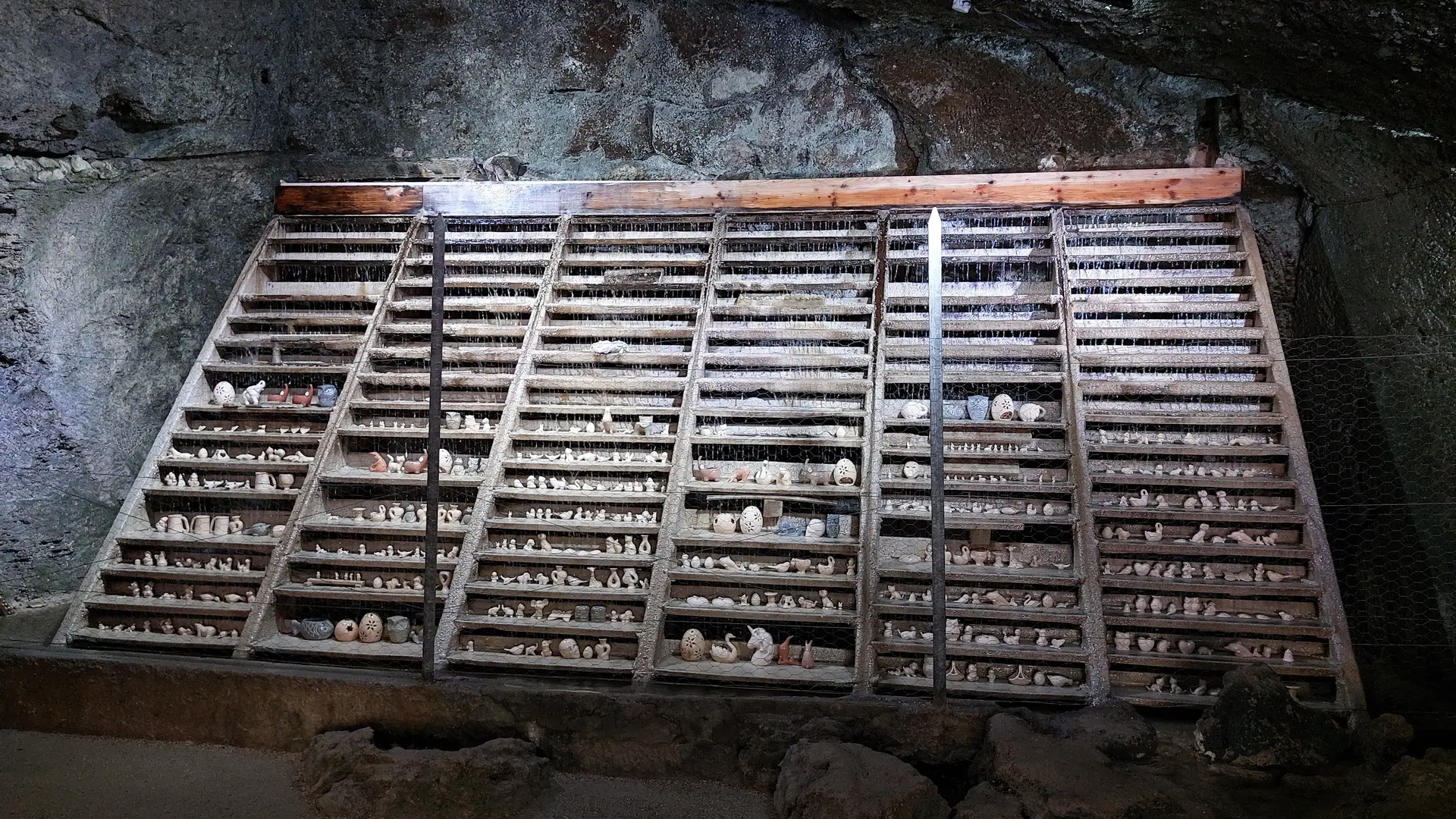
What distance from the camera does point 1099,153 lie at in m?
7.07

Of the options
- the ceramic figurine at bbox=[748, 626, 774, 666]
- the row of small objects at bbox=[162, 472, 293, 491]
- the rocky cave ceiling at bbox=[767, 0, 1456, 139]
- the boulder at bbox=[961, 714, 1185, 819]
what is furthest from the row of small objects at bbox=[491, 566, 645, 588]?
the rocky cave ceiling at bbox=[767, 0, 1456, 139]

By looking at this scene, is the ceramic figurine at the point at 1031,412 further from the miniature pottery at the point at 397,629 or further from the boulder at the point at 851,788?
the miniature pottery at the point at 397,629

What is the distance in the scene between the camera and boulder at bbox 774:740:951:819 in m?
3.84

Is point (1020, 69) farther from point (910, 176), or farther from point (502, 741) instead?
point (502, 741)

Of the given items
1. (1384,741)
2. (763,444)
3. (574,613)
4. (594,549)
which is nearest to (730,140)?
(763,444)

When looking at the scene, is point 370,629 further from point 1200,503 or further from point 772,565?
point 1200,503

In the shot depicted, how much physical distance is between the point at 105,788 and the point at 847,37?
21.9 feet

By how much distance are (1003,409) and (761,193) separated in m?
2.38

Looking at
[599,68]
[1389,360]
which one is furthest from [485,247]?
[1389,360]

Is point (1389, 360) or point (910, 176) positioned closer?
point (1389, 360)

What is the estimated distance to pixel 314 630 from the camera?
5.36 metres

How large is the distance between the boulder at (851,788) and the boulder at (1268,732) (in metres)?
1.36

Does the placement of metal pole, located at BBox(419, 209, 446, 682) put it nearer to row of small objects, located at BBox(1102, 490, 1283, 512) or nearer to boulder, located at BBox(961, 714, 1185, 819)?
boulder, located at BBox(961, 714, 1185, 819)

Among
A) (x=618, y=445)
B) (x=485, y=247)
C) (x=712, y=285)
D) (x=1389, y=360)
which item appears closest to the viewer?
(x=1389, y=360)
